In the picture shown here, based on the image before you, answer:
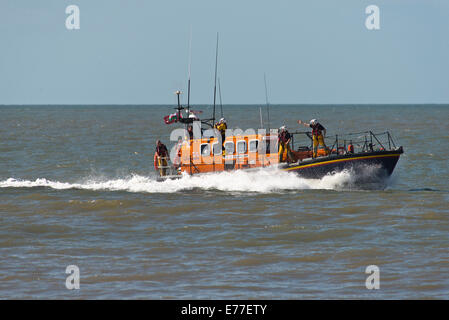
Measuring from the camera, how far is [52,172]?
3375cm

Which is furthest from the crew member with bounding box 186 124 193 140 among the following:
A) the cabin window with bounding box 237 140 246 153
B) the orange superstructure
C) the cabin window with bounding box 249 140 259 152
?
the cabin window with bounding box 249 140 259 152

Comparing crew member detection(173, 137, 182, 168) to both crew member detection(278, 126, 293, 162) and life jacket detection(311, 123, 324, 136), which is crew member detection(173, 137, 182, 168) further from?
life jacket detection(311, 123, 324, 136)

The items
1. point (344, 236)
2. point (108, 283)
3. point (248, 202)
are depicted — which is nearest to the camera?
point (108, 283)

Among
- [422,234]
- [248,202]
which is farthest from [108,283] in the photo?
[248,202]

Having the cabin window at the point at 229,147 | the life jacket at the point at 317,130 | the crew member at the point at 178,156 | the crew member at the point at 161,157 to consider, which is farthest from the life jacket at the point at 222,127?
the life jacket at the point at 317,130

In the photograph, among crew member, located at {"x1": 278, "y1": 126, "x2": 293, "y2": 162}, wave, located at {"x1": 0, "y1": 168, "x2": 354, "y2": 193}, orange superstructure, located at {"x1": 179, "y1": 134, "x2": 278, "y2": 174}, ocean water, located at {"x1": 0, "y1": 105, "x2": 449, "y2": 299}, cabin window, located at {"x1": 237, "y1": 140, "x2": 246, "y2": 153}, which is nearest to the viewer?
ocean water, located at {"x1": 0, "y1": 105, "x2": 449, "y2": 299}

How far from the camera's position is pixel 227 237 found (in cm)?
1708

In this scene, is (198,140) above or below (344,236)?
above

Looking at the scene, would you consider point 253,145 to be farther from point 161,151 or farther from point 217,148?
point 161,151

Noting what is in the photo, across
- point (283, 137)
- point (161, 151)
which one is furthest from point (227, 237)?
point (161, 151)

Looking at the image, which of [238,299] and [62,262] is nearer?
[238,299]

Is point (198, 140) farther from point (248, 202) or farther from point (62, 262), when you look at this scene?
point (62, 262)

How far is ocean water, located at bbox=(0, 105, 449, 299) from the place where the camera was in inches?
512
